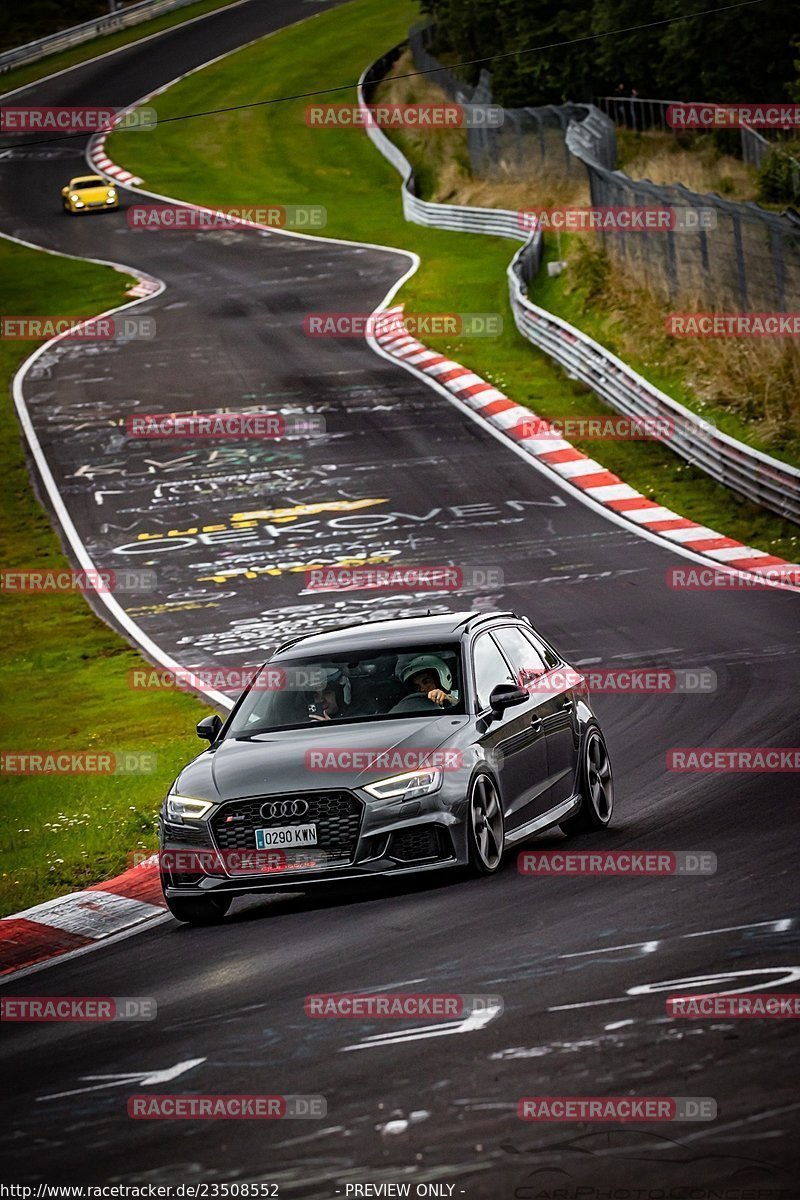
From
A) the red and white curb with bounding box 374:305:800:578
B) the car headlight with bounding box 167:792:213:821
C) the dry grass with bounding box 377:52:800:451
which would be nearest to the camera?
the car headlight with bounding box 167:792:213:821

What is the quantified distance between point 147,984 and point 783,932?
3.13m

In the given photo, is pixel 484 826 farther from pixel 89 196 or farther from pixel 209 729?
pixel 89 196

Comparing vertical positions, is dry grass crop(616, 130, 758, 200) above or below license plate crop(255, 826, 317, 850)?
below

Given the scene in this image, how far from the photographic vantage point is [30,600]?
26.1m

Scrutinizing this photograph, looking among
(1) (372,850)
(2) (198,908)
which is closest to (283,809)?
(1) (372,850)

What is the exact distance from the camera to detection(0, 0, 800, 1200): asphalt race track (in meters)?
6.49

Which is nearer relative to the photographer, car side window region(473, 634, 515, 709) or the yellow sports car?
car side window region(473, 634, 515, 709)

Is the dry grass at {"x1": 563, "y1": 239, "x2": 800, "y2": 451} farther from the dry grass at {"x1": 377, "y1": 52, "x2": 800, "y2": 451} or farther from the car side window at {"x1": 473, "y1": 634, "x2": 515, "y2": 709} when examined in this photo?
the car side window at {"x1": 473, "y1": 634, "x2": 515, "y2": 709}

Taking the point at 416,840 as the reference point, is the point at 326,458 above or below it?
below

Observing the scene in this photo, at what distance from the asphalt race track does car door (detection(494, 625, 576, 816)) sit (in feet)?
1.42

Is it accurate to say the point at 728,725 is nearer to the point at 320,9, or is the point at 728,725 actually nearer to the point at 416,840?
the point at 416,840

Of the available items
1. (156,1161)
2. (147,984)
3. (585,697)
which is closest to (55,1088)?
(156,1161)

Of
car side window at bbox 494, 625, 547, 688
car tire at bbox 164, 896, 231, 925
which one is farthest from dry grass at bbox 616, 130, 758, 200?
car tire at bbox 164, 896, 231, 925

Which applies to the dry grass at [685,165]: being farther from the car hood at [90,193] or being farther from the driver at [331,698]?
the driver at [331,698]
